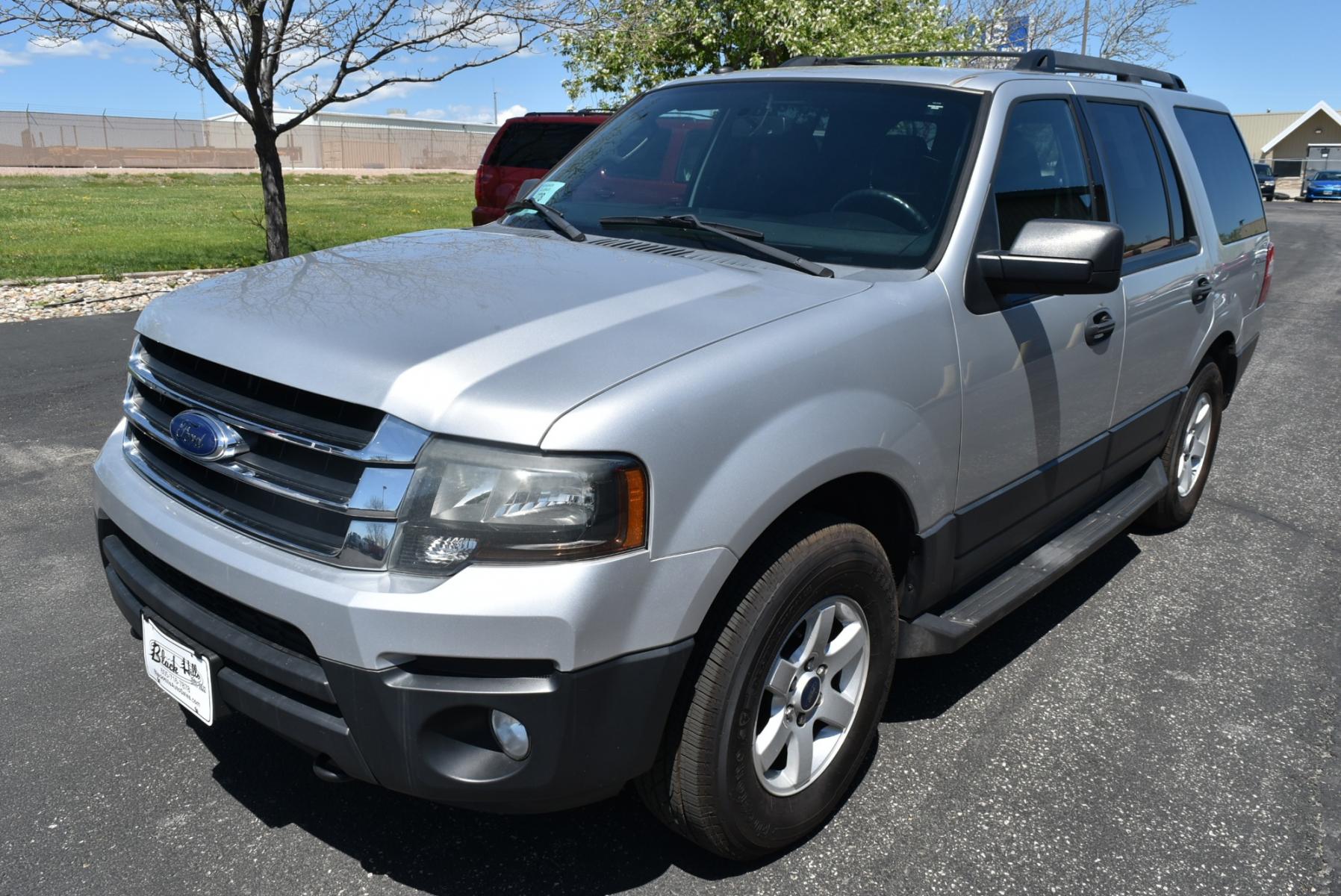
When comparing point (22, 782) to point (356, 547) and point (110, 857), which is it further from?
point (356, 547)

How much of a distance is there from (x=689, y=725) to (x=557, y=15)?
30.9 feet

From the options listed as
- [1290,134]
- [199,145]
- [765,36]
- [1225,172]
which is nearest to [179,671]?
[1225,172]

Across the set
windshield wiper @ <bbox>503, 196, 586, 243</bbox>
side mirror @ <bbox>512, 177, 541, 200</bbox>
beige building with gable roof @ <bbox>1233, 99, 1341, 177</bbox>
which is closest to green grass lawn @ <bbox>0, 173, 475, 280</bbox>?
side mirror @ <bbox>512, 177, 541, 200</bbox>

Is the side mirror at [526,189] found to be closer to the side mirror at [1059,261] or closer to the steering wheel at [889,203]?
the steering wheel at [889,203]

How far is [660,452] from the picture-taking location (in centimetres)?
215

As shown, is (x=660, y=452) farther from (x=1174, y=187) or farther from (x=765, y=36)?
(x=765, y=36)

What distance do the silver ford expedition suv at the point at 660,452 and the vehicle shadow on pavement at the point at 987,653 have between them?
414 millimetres

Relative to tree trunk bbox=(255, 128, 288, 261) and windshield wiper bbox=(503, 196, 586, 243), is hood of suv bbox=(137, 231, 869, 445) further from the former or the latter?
tree trunk bbox=(255, 128, 288, 261)

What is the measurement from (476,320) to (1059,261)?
1534mm

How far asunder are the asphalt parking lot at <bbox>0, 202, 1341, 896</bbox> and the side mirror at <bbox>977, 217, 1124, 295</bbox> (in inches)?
53.8

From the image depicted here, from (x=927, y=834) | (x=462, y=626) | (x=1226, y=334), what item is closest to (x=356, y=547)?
(x=462, y=626)

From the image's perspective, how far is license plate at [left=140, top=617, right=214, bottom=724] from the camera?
8.05 feet

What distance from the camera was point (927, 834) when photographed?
284cm

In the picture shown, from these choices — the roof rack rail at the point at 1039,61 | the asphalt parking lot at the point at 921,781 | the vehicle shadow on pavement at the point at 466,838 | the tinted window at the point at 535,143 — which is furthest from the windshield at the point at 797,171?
the tinted window at the point at 535,143
